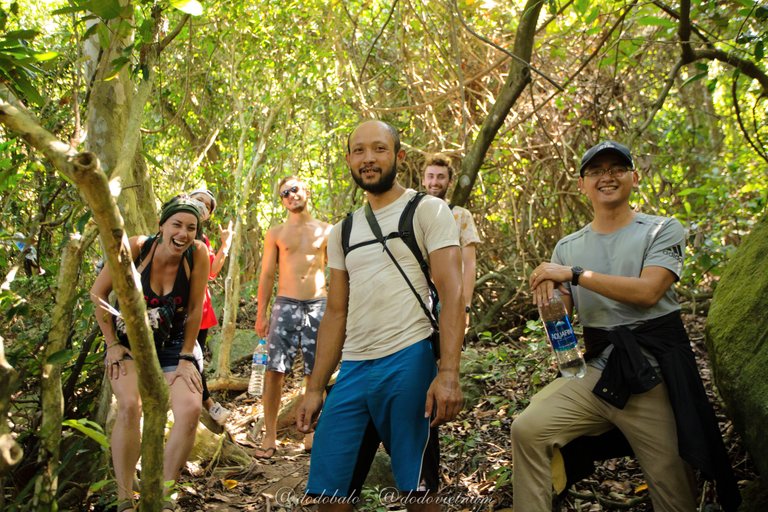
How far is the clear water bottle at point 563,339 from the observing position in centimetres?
327

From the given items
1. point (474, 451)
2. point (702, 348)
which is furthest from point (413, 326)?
point (702, 348)

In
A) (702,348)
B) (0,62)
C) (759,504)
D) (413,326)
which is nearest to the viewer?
(0,62)

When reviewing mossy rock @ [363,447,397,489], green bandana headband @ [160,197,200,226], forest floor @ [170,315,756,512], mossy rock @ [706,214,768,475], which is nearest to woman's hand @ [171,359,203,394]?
forest floor @ [170,315,756,512]

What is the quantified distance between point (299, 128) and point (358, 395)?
8112mm

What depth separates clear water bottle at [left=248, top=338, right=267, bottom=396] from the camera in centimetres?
651

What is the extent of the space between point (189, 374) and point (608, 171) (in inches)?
102

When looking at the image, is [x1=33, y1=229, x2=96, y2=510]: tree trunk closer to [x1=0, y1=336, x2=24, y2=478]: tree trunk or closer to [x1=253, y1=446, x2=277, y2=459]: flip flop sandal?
[x1=0, y1=336, x2=24, y2=478]: tree trunk

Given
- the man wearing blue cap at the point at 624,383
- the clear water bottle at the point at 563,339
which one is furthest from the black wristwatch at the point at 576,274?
the clear water bottle at the point at 563,339

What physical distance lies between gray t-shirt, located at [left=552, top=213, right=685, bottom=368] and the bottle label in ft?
0.48

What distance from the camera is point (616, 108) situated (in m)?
7.68

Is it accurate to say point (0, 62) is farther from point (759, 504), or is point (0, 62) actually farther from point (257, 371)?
point (257, 371)

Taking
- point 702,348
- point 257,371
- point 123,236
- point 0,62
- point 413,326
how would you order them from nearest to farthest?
point 123,236 → point 0,62 → point 413,326 → point 702,348 → point 257,371

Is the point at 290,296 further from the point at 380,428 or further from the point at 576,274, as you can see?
the point at 576,274

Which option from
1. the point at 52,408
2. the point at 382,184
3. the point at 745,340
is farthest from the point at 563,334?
the point at 52,408
